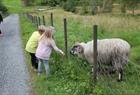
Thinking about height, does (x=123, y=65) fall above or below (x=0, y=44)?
above

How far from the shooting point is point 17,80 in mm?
12180

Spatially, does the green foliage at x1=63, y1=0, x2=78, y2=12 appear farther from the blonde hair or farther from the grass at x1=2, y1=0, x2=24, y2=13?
the blonde hair

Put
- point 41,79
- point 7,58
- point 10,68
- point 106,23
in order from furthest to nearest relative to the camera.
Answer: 1. point 106,23
2. point 7,58
3. point 10,68
4. point 41,79

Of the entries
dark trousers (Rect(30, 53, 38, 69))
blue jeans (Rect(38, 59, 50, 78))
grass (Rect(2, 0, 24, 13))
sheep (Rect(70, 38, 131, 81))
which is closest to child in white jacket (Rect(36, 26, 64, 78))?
blue jeans (Rect(38, 59, 50, 78))

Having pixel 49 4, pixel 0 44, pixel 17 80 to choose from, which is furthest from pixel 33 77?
pixel 49 4

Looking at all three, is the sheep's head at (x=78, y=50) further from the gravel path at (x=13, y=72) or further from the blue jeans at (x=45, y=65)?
the gravel path at (x=13, y=72)

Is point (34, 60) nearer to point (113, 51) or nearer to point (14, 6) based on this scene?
point (113, 51)

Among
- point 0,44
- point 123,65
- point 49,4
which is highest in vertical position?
point 123,65

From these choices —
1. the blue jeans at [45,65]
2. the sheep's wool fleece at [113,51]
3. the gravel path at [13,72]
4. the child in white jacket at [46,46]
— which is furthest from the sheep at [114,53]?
the gravel path at [13,72]

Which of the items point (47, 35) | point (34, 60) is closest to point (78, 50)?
point (47, 35)

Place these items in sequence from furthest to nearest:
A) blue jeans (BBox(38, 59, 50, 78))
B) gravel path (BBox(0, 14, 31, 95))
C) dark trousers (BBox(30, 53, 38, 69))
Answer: dark trousers (BBox(30, 53, 38, 69)) → blue jeans (BBox(38, 59, 50, 78)) → gravel path (BBox(0, 14, 31, 95))

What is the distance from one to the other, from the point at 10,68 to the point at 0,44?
7.76 meters

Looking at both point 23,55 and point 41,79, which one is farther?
point 23,55

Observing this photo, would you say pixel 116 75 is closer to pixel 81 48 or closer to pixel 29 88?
pixel 81 48
